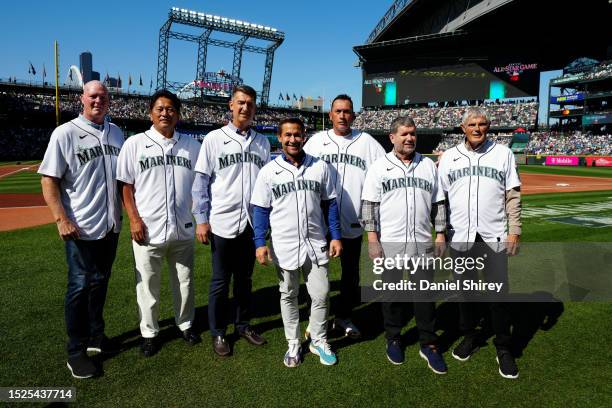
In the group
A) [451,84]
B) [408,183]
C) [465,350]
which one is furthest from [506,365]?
[451,84]

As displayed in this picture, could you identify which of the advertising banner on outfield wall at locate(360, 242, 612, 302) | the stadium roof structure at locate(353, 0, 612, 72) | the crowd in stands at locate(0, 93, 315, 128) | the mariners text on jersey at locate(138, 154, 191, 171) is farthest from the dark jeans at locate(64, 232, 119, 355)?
the stadium roof structure at locate(353, 0, 612, 72)

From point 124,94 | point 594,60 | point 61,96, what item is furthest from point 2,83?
point 594,60

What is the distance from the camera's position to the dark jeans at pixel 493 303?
3.29 m

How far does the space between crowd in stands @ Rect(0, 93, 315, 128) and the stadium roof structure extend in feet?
58.3

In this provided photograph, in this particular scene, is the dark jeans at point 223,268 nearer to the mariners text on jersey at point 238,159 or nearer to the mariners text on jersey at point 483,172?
the mariners text on jersey at point 238,159

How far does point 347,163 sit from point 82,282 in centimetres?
256

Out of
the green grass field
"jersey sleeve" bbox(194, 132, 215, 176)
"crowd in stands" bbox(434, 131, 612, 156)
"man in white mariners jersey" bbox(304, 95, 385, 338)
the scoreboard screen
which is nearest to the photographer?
the green grass field

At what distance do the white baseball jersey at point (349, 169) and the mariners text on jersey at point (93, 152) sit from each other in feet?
6.28

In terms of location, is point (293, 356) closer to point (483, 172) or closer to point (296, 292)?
point (296, 292)

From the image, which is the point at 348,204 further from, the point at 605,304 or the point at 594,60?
the point at 594,60

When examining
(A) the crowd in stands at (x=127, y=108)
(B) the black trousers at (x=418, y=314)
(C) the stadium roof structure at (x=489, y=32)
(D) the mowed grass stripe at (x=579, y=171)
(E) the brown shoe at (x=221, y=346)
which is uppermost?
(C) the stadium roof structure at (x=489, y=32)

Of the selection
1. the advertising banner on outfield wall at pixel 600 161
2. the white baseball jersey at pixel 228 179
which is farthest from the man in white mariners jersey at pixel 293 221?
the advertising banner on outfield wall at pixel 600 161

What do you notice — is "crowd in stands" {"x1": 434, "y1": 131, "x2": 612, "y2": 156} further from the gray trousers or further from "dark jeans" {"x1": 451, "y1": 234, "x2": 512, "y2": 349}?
the gray trousers

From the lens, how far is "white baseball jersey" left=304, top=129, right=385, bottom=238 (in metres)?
3.87
